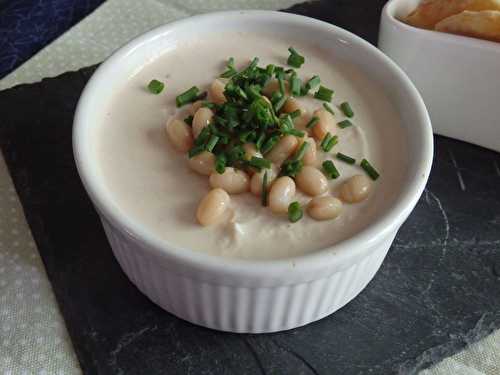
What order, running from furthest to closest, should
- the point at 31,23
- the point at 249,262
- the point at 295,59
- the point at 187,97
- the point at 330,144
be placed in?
the point at 31,23 < the point at 295,59 < the point at 187,97 < the point at 330,144 < the point at 249,262

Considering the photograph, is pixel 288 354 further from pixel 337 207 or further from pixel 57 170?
pixel 57 170

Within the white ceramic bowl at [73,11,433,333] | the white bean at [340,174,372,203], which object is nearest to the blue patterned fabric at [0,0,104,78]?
the white ceramic bowl at [73,11,433,333]

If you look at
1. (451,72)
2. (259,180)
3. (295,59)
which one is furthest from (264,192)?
(451,72)

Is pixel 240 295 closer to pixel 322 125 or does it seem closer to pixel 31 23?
pixel 322 125

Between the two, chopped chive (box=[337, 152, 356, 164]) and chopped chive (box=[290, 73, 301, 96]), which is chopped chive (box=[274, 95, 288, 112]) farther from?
chopped chive (box=[337, 152, 356, 164])

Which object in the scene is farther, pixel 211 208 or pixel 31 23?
pixel 31 23

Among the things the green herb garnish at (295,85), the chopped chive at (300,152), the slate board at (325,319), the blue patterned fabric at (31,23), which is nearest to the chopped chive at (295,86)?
the green herb garnish at (295,85)

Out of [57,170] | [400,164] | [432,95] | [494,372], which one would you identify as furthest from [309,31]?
[494,372]
